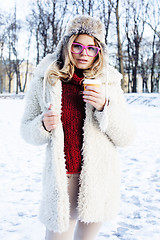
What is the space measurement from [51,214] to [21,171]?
3.44 m

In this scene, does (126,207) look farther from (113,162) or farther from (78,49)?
(78,49)

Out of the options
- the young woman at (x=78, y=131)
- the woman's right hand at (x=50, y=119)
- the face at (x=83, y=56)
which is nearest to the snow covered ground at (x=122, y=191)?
the young woman at (x=78, y=131)

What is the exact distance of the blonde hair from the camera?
4.91 ft

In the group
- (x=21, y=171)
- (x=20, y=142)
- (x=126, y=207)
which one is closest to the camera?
(x=126, y=207)

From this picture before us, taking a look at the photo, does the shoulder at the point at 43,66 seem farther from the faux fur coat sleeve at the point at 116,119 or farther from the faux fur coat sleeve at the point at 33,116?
the faux fur coat sleeve at the point at 116,119

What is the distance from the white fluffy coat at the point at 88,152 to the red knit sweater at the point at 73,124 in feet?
0.15

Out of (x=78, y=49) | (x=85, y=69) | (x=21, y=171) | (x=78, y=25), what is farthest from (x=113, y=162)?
(x=21, y=171)

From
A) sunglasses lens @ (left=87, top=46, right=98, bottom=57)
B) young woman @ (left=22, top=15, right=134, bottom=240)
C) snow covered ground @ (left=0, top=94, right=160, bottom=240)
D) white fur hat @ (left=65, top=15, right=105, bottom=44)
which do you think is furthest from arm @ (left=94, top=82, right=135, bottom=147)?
snow covered ground @ (left=0, top=94, right=160, bottom=240)

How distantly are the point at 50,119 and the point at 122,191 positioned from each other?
2784 mm

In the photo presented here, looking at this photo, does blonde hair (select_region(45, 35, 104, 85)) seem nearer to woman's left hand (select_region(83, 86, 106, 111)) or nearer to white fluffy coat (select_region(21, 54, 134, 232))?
white fluffy coat (select_region(21, 54, 134, 232))

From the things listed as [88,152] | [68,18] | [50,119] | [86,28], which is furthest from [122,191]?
[68,18]

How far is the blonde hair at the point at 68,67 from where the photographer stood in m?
1.50

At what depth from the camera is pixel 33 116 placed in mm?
1595

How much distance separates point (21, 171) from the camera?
15.4ft
